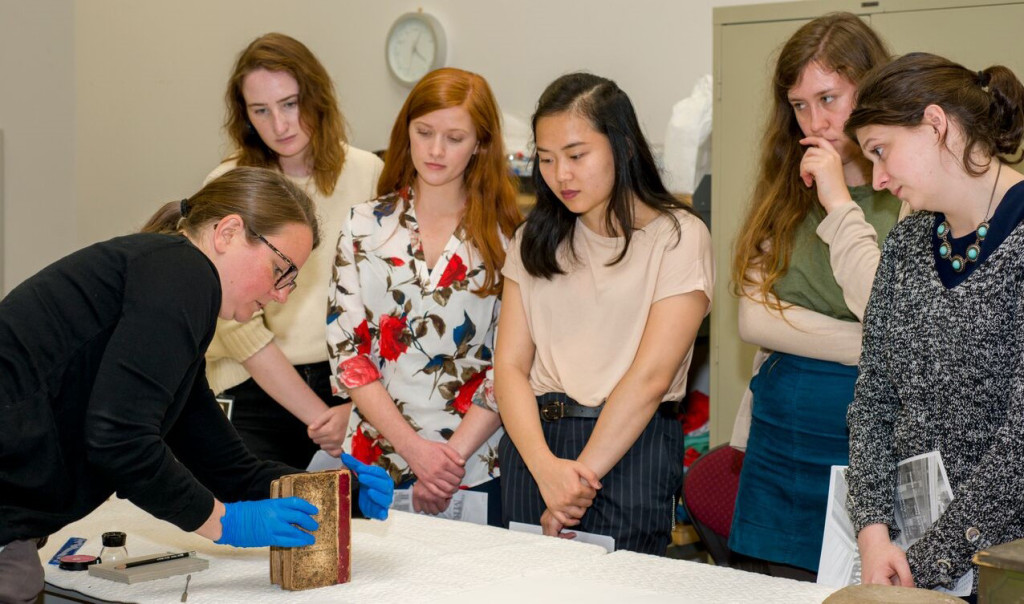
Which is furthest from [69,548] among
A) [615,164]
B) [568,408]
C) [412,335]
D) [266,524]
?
[615,164]

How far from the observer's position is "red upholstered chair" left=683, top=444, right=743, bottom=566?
228 centimetres

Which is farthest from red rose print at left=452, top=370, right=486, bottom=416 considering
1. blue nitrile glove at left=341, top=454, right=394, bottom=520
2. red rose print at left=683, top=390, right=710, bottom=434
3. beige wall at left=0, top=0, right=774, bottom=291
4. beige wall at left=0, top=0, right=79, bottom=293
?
beige wall at left=0, top=0, right=79, bottom=293

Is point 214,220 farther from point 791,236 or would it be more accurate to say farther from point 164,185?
point 164,185

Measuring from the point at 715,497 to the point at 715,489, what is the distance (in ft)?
0.06

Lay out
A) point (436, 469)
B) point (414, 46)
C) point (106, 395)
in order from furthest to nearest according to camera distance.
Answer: point (414, 46) < point (436, 469) < point (106, 395)

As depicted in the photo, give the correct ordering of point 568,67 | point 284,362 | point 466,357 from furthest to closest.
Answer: point 568,67 < point 284,362 < point 466,357

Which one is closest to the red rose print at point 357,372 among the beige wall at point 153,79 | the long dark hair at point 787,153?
the long dark hair at point 787,153

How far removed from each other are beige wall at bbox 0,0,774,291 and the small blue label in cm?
271

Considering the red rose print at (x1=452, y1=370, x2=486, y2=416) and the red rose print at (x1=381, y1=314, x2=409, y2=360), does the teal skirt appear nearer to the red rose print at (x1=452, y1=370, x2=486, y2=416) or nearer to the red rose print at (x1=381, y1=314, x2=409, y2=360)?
the red rose print at (x1=452, y1=370, x2=486, y2=416)

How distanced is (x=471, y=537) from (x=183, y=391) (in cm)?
59

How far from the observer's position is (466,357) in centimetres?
235

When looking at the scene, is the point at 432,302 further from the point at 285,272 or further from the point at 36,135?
the point at 36,135

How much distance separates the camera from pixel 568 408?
6.94 feet

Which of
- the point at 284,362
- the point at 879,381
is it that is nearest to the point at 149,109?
the point at 284,362
